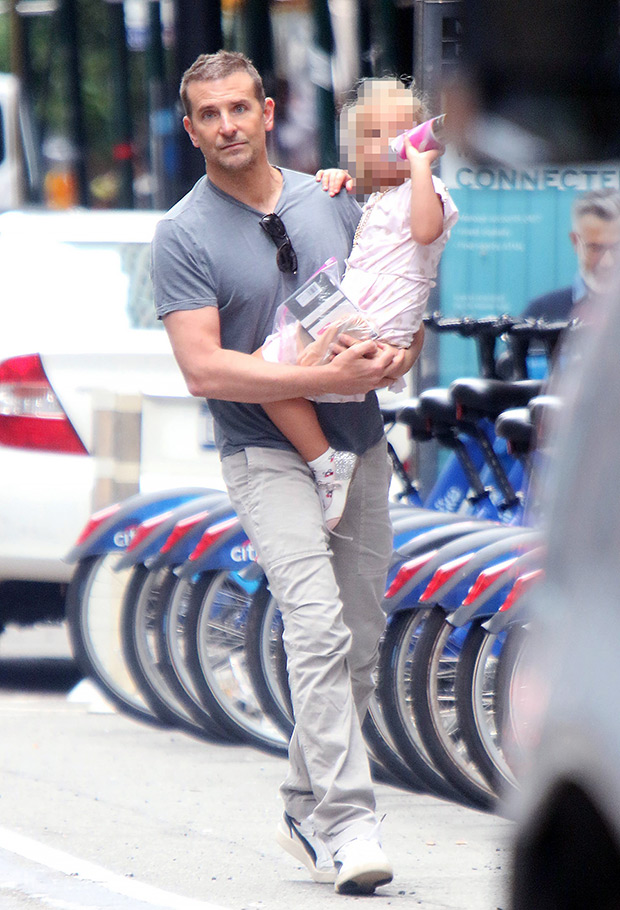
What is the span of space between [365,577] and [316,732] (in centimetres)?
54

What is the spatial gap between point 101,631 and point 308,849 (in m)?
2.42

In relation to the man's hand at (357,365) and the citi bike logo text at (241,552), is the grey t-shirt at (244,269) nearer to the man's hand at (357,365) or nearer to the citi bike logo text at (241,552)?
the man's hand at (357,365)

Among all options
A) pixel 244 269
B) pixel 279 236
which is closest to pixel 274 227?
pixel 279 236

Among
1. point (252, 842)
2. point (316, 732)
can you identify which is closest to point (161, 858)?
point (252, 842)

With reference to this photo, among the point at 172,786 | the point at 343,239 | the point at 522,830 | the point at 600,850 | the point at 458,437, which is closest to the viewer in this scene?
the point at 600,850

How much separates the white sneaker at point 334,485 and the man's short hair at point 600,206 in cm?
208

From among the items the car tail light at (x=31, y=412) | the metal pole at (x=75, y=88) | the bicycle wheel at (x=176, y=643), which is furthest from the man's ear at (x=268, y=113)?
the metal pole at (x=75, y=88)

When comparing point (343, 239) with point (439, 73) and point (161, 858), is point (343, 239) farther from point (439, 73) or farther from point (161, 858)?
point (439, 73)

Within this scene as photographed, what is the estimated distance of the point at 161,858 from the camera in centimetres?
526

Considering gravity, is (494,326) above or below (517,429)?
above

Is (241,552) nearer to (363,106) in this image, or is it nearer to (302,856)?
(302,856)

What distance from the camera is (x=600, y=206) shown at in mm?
6770

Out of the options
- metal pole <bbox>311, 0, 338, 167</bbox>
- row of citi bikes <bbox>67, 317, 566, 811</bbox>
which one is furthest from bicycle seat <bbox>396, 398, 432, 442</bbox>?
metal pole <bbox>311, 0, 338, 167</bbox>

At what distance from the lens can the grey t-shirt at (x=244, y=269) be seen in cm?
494
